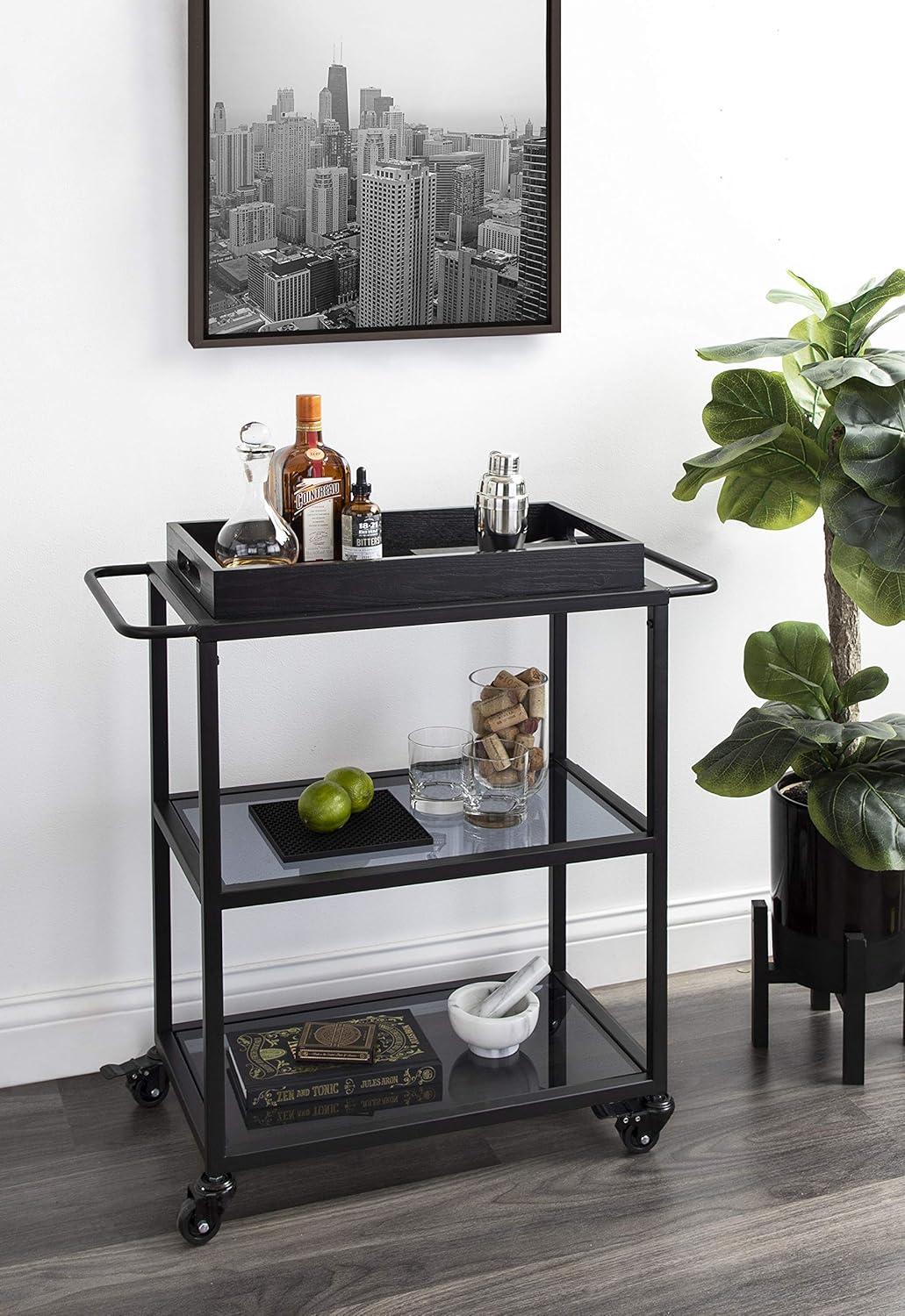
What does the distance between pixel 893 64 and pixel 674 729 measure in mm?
1234

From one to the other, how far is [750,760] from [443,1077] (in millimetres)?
670

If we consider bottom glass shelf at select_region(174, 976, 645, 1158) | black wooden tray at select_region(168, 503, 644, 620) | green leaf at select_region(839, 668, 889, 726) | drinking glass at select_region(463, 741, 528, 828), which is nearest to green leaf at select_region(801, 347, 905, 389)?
black wooden tray at select_region(168, 503, 644, 620)

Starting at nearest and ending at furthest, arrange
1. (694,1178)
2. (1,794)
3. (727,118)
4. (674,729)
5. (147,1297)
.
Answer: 1. (147,1297)
2. (694,1178)
3. (1,794)
4. (727,118)
5. (674,729)

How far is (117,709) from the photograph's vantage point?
237 cm

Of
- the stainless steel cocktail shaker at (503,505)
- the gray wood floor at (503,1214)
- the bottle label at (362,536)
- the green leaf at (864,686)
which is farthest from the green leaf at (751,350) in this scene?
the gray wood floor at (503,1214)

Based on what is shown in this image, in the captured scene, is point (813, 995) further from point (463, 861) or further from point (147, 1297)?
point (147, 1297)

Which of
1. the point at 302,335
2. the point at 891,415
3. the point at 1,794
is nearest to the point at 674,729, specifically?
the point at 891,415

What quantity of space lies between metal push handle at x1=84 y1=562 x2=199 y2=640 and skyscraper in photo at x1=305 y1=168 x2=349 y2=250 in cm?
56

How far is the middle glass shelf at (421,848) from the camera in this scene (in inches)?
78.1

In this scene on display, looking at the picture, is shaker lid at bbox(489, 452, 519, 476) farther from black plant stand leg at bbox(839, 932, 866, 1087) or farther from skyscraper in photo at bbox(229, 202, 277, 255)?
black plant stand leg at bbox(839, 932, 866, 1087)

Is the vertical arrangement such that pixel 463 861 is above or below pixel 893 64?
below

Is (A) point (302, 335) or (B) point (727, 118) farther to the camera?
(B) point (727, 118)

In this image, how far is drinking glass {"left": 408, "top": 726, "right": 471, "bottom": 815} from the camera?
2.20 m

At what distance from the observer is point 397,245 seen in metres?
2.31
